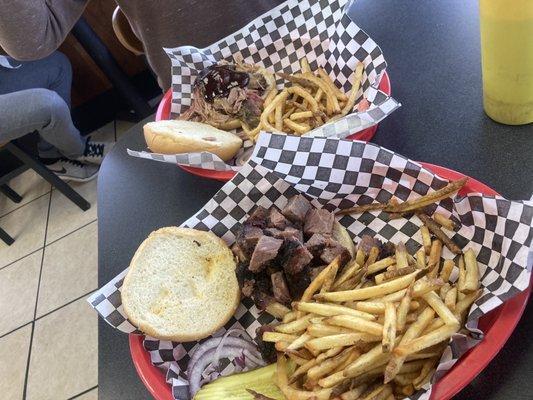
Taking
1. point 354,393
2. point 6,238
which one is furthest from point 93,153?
point 354,393

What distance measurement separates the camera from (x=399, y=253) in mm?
1199

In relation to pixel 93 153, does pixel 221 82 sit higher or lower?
higher

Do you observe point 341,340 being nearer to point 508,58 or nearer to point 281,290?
point 281,290

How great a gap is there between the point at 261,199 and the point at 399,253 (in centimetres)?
46

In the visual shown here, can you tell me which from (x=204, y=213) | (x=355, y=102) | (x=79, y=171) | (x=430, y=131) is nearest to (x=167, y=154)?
(x=204, y=213)

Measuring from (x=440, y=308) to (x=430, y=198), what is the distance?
338 millimetres

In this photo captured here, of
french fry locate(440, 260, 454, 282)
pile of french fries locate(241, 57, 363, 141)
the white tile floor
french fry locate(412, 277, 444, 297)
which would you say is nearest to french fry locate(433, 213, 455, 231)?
french fry locate(440, 260, 454, 282)

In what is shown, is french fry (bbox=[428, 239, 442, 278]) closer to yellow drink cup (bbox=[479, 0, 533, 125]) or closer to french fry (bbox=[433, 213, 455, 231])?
french fry (bbox=[433, 213, 455, 231])

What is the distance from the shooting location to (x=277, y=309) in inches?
49.0

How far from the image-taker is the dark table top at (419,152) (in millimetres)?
1271

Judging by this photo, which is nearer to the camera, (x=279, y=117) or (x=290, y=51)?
(x=279, y=117)

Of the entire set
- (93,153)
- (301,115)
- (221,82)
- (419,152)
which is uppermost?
(221,82)

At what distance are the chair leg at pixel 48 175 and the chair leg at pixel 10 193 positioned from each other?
0.75m

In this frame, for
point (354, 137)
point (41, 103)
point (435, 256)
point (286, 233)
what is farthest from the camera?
point (41, 103)
